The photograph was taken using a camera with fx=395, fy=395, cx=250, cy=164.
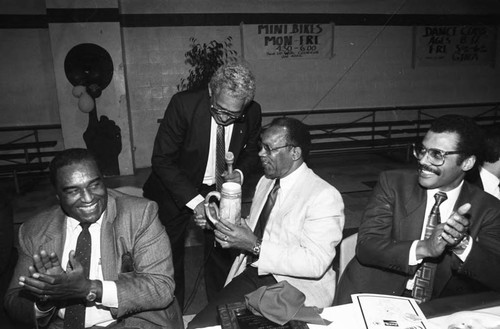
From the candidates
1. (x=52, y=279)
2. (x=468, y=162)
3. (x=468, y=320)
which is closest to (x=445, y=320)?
(x=468, y=320)

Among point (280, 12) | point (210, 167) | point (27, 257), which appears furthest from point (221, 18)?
point (27, 257)

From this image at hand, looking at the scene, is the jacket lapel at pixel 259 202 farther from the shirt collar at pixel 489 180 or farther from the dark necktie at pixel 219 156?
the shirt collar at pixel 489 180

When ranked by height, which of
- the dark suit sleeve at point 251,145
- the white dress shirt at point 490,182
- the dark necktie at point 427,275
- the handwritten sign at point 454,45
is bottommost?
the dark necktie at point 427,275

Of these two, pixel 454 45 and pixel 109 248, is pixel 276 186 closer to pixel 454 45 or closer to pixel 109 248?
pixel 109 248

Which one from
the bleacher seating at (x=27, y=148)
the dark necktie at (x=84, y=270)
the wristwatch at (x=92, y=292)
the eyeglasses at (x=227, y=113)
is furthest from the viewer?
the bleacher seating at (x=27, y=148)

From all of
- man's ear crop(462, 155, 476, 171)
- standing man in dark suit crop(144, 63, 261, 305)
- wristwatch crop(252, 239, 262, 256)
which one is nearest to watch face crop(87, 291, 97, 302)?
wristwatch crop(252, 239, 262, 256)

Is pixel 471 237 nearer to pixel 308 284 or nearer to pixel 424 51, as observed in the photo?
pixel 308 284

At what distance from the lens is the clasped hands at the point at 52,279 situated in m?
1.36

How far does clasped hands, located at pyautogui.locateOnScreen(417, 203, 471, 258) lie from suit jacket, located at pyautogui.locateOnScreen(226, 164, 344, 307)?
414 millimetres

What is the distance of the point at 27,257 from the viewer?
1.63 metres

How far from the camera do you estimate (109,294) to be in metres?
1.56

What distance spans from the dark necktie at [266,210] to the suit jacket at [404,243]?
496mm

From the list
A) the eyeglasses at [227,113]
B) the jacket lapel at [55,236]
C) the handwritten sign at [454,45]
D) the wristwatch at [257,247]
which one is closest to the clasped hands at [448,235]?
the wristwatch at [257,247]

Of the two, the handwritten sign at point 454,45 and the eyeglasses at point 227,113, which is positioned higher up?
the handwritten sign at point 454,45
